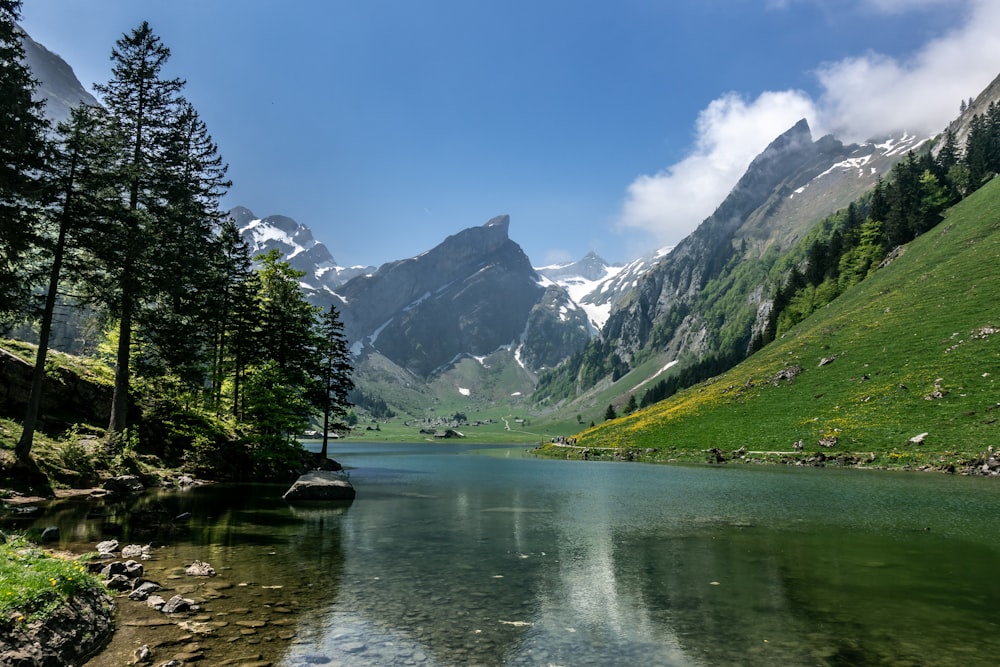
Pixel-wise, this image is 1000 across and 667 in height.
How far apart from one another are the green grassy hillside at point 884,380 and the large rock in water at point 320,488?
5668 cm

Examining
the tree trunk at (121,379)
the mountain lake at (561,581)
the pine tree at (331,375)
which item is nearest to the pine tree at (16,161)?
the tree trunk at (121,379)

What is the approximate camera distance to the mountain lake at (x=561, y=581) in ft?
39.3

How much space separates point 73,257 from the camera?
31.2m

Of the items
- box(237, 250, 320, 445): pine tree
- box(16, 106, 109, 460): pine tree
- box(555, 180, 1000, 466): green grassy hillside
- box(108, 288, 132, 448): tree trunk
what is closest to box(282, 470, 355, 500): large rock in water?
box(108, 288, 132, 448): tree trunk

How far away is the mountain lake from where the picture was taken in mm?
11984

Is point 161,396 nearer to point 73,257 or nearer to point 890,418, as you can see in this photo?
point 73,257

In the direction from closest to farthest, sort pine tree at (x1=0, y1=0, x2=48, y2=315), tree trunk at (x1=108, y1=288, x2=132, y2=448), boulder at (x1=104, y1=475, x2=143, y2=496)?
pine tree at (x1=0, y1=0, x2=48, y2=315) → boulder at (x1=104, y1=475, x2=143, y2=496) → tree trunk at (x1=108, y1=288, x2=132, y2=448)

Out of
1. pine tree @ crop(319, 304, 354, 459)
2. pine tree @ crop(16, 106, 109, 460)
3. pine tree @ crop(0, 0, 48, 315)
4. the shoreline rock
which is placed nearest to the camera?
the shoreline rock

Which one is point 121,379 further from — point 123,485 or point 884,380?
point 884,380

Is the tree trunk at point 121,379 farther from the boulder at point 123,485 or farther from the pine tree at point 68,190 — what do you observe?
the pine tree at point 68,190

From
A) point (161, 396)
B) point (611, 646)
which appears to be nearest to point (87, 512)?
point (161, 396)

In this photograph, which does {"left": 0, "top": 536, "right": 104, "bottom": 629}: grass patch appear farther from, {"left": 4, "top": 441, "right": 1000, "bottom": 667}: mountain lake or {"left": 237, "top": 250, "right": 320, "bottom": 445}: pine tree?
{"left": 237, "top": 250, "right": 320, "bottom": 445}: pine tree

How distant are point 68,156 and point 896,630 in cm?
4239

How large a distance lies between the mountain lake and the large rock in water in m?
3.23
